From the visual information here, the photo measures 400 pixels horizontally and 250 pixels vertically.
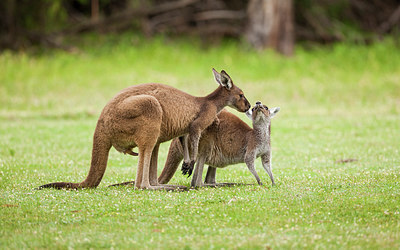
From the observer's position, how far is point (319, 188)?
7.18 metres

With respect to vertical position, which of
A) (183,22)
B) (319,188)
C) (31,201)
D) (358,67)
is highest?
(183,22)

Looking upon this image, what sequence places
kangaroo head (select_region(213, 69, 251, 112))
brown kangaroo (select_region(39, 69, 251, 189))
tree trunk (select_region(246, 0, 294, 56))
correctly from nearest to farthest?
brown kangaroo (select_region(39, 69, 251, 189)) < kangaroo head (select_region(213, 69, 251, 112)) < tree trunk (select_region(246, 0, 294, 56))

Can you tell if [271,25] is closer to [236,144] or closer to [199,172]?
[236,144]

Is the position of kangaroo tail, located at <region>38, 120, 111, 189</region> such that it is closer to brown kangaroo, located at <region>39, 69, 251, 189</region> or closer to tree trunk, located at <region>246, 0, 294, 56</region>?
brown kangaroo, located at <region>39, 69, 251, 189</region>

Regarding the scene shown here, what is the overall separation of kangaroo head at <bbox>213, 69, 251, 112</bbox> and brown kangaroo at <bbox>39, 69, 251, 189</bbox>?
0.10 meters

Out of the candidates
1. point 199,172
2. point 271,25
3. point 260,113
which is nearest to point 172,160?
point 199,172

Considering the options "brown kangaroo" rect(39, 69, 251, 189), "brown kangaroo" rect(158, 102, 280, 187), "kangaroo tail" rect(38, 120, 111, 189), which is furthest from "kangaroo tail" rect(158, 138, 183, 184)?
"kangaroo tail" rect(38, 120, 111, 189)

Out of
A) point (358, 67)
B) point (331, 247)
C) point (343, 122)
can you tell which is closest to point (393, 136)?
point (343, 122)

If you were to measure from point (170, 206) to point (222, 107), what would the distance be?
202 cm

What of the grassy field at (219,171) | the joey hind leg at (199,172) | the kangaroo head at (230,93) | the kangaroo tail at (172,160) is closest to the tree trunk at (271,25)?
the grassy field at (219,171)

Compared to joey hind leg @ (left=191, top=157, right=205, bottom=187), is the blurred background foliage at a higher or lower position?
higher

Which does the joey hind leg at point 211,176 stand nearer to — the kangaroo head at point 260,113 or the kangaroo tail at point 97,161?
the kangaroo head at point 260,113

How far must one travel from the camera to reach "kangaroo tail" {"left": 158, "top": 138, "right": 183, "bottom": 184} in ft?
25.7

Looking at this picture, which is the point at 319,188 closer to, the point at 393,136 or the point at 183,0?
the point at 393,136
